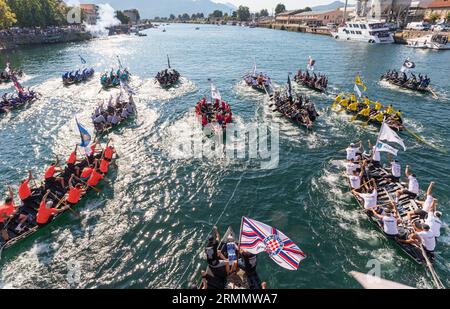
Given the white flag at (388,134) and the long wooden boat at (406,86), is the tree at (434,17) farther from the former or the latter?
the white flag at (388,134)

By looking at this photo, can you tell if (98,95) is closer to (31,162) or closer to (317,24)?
(31,162)

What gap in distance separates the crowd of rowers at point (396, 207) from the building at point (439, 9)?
12618 cm

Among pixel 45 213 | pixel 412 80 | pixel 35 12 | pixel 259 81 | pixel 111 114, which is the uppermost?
pixel 35 12

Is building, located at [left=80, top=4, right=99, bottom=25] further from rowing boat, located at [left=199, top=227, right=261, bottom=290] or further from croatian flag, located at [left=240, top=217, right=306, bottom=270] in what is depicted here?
croatian flag, located at [left=240, top=217, right=306, bottom=270]

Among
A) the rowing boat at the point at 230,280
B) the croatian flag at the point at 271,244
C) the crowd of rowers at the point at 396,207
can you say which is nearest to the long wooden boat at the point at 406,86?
the crowd of rowers at the point at 396,207

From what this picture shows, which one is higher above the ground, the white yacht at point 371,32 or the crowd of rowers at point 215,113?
the white yacht at point 371,32

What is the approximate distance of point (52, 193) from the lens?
69.7 feet

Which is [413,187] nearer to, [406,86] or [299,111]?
[299,111]

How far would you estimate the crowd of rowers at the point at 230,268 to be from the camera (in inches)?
546

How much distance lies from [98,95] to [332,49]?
265 feet

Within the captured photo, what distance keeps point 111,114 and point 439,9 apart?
147471 mm


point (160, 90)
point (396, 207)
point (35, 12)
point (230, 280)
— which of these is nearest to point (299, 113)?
point (396, 207)

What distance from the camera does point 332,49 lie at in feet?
314

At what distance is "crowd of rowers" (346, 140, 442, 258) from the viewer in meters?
15.8
